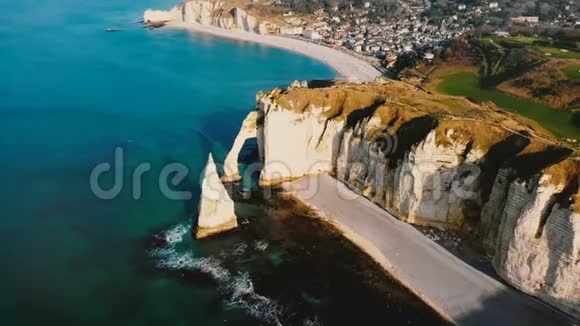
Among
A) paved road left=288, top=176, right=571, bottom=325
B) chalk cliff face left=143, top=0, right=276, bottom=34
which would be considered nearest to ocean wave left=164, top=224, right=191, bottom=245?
paved road left=288, top=176, right=571, bottom=325

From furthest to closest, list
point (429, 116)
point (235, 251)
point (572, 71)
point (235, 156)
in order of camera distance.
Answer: point (572, 71) < point (235, 156) < point (429, 116) < point (235, 251)

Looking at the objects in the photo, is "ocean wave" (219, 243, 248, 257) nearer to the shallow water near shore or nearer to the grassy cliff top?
the shallow water near shore

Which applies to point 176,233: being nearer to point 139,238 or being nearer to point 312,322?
point 139,238

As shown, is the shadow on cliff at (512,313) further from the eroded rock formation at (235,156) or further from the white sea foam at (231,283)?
the eroded rock formation at (235,156)

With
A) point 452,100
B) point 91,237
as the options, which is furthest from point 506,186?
point 91,237

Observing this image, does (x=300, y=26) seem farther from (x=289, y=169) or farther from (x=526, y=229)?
(x=526, y=229)

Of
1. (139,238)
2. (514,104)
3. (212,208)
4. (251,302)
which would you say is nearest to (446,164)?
(251,302)
